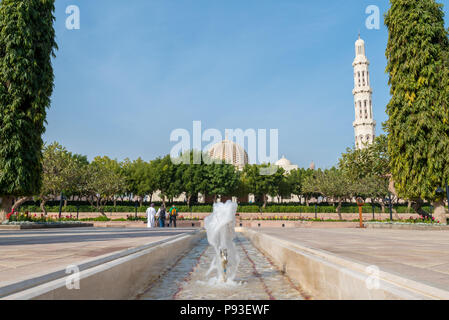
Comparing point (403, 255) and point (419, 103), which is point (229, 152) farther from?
point (403, 255)

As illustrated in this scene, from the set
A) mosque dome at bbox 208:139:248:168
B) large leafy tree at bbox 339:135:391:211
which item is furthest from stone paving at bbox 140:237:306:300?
mosque dome at bbox 208:139:248:168

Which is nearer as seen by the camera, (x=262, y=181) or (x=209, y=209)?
(x=209, y=209)

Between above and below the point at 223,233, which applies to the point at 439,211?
below

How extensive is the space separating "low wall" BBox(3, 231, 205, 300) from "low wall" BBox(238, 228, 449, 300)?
82.2 inches

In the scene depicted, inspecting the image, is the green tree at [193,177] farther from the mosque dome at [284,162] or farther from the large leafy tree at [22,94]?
the mosque dome at [284,162]

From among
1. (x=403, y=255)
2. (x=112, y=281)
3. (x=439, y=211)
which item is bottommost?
(x=439, y=211)

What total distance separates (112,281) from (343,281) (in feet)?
7.18

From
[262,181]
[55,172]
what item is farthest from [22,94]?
[262,181]

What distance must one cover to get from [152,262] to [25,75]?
15.8 metres

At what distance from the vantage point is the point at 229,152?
90.8 meters

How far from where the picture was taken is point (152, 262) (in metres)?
4.77

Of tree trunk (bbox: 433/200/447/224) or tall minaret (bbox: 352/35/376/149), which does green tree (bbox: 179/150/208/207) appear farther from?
tree trunk (bbox: 433/200/447/224)

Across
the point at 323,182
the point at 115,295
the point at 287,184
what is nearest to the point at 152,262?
the point at 115,295
